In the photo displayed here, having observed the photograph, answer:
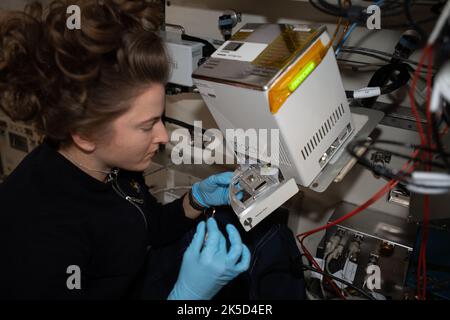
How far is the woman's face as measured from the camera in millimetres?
806

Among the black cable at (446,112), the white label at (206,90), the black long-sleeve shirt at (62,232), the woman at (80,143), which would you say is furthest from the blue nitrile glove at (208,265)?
the black cable at (446,112)

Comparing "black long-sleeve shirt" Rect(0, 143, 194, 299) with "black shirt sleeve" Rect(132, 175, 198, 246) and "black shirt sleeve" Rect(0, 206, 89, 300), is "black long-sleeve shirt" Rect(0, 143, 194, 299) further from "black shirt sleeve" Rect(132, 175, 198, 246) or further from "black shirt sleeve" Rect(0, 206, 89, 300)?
"black shirt sleeve" Rect(132, 175, 198, 246)

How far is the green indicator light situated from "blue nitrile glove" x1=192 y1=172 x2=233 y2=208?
18.8 inches

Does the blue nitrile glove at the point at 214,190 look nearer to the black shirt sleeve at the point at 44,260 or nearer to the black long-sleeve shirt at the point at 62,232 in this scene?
the black long-sleeve shirt at the point at 62,232

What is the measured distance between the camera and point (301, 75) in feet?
2.22

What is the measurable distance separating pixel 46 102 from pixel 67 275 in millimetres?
→ 442

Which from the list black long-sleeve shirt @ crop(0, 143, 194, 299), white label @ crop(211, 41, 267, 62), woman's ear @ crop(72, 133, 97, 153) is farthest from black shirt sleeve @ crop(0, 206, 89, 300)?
white label @ crop(211, 41, 267, 62)

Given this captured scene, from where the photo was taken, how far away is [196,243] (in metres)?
0.83

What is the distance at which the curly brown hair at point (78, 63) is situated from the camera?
75cm

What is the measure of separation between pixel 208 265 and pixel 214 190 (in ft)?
1.23

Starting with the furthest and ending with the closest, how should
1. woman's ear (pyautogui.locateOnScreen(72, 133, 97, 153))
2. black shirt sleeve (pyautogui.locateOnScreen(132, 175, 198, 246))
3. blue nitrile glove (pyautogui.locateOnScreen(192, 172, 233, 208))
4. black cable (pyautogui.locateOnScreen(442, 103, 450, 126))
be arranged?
black shirt sleeve (pyautogui.locateOnScreen(132, 175, 198, 246))
blue nitrile glove (pyautogui.locateOnScreen(192, 172, 233, 208))
woman's ear (pyautogui.locateOnScreen(72, 133, 97, 153))
black cable (pyautogui.locateOnScreen(442, 103, 450, 126))

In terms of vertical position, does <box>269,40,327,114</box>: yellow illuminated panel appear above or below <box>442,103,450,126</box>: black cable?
above

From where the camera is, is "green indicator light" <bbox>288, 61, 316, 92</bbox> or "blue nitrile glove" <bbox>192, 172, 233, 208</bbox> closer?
"green indicator light" <bbox>288, 61, 316, 92</bbox>
